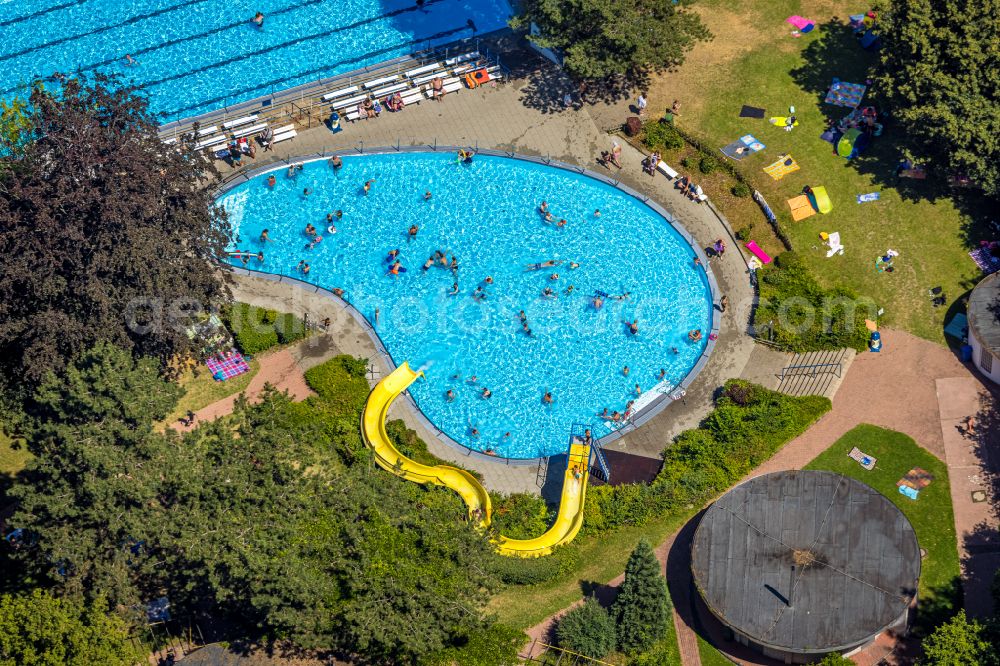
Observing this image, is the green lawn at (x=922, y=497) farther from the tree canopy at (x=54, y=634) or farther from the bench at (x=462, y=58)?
the tree canopy at (x=54, y=634)

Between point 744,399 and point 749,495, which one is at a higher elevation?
point 744,399

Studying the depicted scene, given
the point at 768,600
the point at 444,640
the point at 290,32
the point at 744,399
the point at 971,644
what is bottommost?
the point at 971,644

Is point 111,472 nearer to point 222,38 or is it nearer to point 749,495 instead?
point 749,495

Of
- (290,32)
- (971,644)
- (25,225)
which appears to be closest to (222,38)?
(290,32)

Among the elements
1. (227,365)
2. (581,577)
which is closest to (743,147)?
(581,577)

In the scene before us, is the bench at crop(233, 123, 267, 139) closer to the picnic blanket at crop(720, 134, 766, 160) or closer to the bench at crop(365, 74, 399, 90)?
the bench at crop(365, 74, 399, 90)
